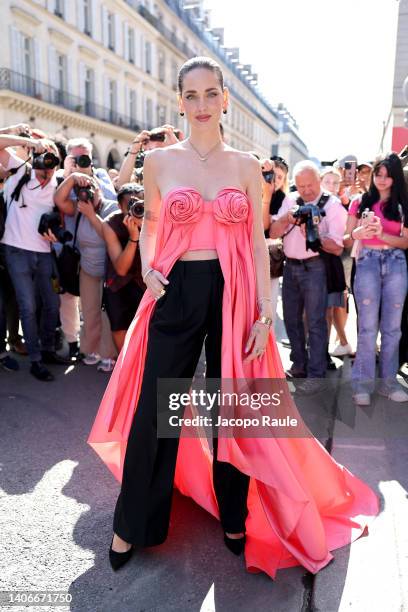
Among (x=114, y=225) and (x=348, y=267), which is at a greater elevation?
(x=114, y=225)

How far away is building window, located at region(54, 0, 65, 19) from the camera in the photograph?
24656 millimetres

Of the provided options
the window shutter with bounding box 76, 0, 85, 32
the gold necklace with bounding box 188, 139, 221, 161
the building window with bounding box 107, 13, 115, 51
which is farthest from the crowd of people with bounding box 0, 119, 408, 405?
the building window with bounding box 107, 13, 115, 51

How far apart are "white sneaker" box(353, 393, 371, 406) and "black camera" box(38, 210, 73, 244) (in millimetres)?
2732

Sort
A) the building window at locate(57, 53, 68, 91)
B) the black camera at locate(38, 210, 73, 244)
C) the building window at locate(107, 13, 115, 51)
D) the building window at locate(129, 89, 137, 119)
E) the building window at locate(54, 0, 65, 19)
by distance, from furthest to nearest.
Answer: the building window at locate(129, 89, 137, 119), the building window at locate(107, 13, 115, 51), the building window at locate(57, 53, 68, 91), the building window at locate(54, 0, 65, 19), the black camera at locate(38, 210, 73, 244)

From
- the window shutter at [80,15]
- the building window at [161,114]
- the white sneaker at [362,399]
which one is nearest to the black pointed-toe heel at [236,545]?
the white sneaker at [362,399]

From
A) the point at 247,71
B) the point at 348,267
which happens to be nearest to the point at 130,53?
the point at 348,267

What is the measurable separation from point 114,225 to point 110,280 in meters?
0.47

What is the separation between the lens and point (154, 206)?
95.0 inches

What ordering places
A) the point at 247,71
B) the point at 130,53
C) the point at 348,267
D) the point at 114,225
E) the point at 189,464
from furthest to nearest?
1. the point at 247,71
2. the point at 130,53
3. the point at 348,267
4. the point at 114,225
5. the point at 189,464

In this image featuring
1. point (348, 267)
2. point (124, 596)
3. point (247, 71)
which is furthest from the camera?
point (247, 71)

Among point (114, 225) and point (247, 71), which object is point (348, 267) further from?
point (247, 71)

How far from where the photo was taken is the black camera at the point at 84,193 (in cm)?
466

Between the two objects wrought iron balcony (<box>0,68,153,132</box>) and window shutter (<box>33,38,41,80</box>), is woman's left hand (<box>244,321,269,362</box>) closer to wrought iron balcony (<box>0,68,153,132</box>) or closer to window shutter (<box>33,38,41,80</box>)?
wrought iron balcony (<box>0,68,153,132</box>)

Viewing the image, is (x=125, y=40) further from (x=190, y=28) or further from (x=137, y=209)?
(x=137, y=209)
